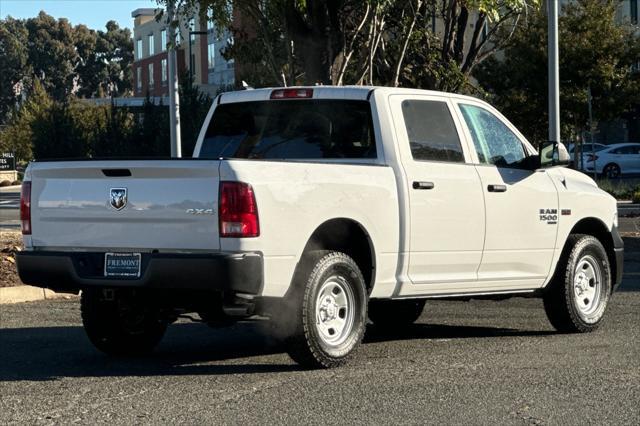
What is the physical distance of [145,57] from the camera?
96625mm

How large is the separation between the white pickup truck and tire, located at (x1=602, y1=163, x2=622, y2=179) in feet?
124

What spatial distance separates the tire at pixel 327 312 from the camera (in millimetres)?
8031

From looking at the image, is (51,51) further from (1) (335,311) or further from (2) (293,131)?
(1) (335,311)

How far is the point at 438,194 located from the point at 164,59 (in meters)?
83.1

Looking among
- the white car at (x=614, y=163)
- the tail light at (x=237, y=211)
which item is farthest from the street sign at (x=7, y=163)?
the tail light at (x=237, y=211)

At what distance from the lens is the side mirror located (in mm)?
9898

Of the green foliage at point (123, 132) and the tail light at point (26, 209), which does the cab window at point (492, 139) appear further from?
the green foliage at point (123, 132)

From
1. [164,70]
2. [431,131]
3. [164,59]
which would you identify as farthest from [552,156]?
[164,70]

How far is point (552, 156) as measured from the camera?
32.6 feet

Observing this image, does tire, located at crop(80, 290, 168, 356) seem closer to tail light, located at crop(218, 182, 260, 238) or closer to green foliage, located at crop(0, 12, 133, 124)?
tail light, located at crop(218, 182, 260, 238)

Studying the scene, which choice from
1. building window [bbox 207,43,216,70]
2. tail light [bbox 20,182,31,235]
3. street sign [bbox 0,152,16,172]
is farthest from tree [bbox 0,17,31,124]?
tail light [bbox 20,182,31,235]

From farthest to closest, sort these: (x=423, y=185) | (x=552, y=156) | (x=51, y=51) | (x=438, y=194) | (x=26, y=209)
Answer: (x=51, y=51) < (x=552, y=156) < (x=438, y=194) < (x=423, y=185) < (x=26, y=209)

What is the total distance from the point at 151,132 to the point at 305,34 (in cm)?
3202

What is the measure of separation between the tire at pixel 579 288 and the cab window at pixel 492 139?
93cm
